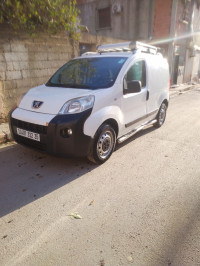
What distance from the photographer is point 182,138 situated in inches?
185

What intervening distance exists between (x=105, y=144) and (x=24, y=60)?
3.97 meters

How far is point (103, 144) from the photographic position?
11.5 ft

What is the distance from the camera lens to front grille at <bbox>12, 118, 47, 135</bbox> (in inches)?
120

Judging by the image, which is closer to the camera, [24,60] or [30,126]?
[30,126]

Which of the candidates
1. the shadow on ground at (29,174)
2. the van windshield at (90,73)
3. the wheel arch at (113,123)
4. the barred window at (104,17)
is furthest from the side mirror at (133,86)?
the barred window at (104,17)

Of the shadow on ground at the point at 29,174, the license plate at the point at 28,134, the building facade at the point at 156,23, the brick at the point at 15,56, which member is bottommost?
the shadow on ground at the point at 29,174

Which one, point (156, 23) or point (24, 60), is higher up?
point (156, 23)

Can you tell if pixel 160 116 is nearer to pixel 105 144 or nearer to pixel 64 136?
pixel 105 144

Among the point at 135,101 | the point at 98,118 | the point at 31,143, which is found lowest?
the point at 31,143

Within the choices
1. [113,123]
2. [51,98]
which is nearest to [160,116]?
[113,123]

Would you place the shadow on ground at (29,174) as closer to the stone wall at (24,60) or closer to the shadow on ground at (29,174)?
the shadow on ground at (29,174)

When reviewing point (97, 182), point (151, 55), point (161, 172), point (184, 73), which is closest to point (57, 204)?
point (97, 182)

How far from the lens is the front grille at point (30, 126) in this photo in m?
3.06

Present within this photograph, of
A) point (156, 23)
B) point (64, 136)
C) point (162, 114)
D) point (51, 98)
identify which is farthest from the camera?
point (156, 23)
